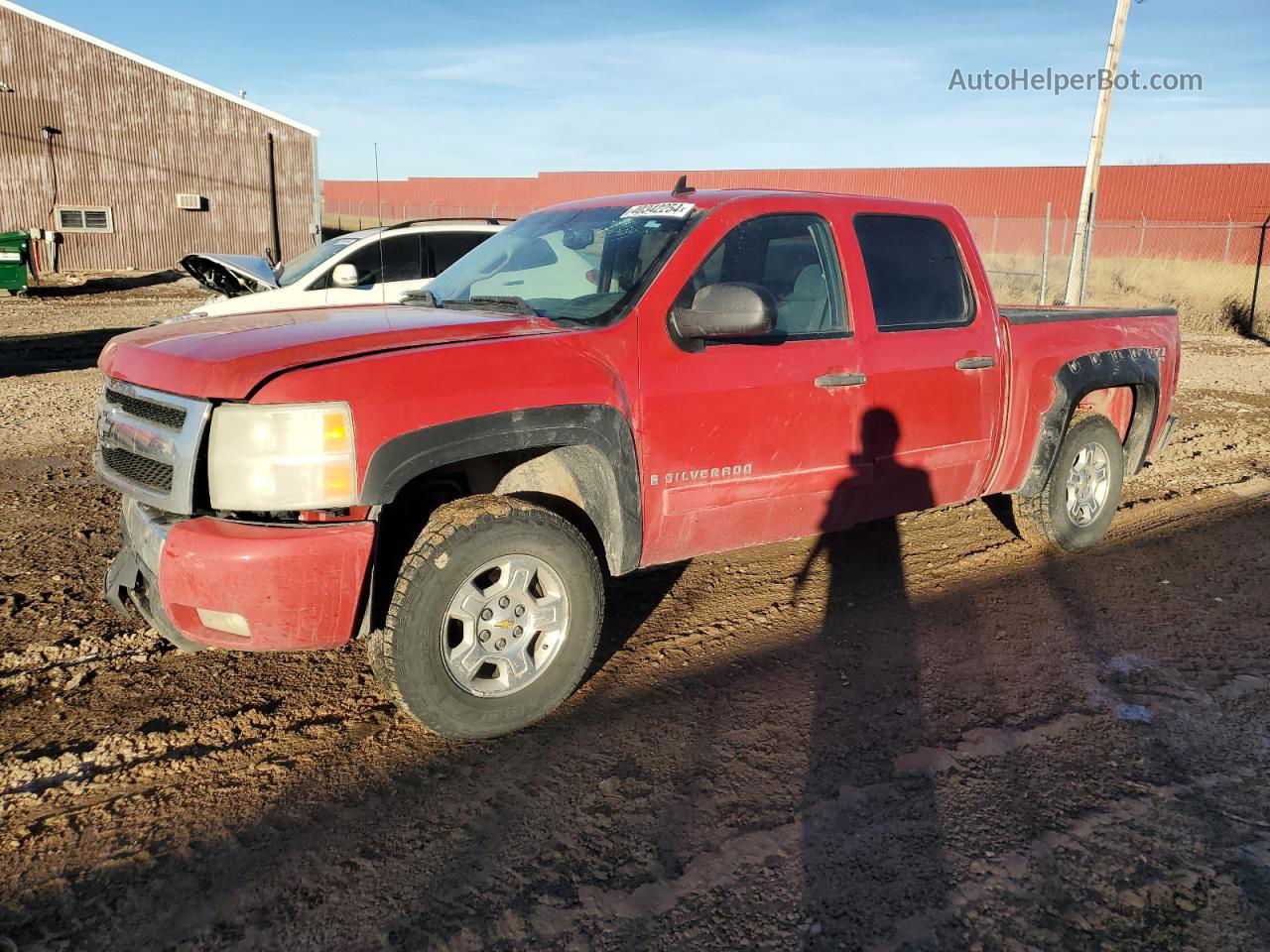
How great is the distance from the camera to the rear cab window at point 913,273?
14.8 feet

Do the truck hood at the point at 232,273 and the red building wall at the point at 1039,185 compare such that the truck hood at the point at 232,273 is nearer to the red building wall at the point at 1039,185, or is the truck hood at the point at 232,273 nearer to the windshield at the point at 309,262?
the windshield at the point at 309,262

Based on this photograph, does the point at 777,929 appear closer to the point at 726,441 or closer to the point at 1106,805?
the point at 1106,805

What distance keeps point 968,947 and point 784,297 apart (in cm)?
268

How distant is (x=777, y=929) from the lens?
253cm

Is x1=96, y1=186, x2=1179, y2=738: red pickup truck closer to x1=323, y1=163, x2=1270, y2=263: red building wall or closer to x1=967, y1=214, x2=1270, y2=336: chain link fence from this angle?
x1=967, y1=214, x2=1270, y2=336: chain link fence

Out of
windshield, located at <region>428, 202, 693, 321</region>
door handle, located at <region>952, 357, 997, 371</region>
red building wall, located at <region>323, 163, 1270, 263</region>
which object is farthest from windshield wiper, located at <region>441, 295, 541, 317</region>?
red building wall, located at <region>323, 163, 1270, 263</region>

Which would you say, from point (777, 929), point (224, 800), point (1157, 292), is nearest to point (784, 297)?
point (777, 929)

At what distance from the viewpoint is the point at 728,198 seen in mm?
4102

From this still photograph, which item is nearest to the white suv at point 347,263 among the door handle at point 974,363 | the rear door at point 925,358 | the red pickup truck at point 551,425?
the red pickup truck at point 551,425

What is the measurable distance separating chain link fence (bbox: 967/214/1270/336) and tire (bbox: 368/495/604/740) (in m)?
14.2

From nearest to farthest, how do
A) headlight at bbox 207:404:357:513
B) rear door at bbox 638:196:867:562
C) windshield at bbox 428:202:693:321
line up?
headlight at bbox 207:404:357:513, rear door at bbox 638:196:867:562, windshield at bbox 428:202:693:321

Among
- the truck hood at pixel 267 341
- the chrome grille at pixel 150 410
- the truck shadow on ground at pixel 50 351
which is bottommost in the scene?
the truck shadow on ground at pixel 50 351

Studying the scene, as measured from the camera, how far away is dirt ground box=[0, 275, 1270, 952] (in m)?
2.58

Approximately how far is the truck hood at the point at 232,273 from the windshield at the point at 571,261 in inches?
248
